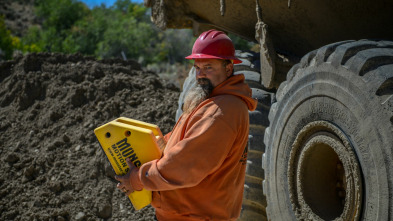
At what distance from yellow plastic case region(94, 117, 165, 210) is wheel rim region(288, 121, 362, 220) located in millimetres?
1069

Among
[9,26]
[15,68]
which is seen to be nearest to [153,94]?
[15,68]

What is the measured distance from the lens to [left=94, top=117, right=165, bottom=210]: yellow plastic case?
2818mm

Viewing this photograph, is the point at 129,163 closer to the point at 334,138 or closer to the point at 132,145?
the point at 132,145

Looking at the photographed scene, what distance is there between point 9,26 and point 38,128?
22.2m

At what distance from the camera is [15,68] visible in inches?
325

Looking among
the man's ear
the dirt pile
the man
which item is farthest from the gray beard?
the dirt pile

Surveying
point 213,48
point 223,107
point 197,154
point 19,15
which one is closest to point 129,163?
point 197,154

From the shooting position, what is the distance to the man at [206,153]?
2.48 meters

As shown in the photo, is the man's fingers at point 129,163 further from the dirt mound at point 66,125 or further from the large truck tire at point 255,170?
the dirt mound at point 66,125

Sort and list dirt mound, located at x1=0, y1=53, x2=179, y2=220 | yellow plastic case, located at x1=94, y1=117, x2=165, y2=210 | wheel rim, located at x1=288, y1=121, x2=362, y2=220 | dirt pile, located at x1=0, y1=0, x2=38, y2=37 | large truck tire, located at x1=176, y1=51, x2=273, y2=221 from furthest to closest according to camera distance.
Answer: dirt pile, located at x1=0, y1=0, x2=38, y2=37 → dirt mound, located at x1=0, y1=53, x2=179, y2=220 → large truck tire, located at x1=176, y1=51, x2=273, y2=221 → wheel rim, located at x1=288, y1=121, x2=362, y2=220 → yellow plastic case, located at x1=94, y1=117, x2=165, y2=210

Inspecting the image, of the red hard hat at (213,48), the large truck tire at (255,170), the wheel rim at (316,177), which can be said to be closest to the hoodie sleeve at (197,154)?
the red hard hat at (213,48)

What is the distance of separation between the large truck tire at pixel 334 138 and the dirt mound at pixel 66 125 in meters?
2.27

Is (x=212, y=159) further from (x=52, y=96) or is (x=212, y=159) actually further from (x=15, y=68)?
(x=15, y=68)

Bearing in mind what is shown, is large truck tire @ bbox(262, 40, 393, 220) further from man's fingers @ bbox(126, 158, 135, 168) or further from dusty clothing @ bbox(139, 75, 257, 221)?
man's fingers @ bbox(126, 158, 135, 168)
